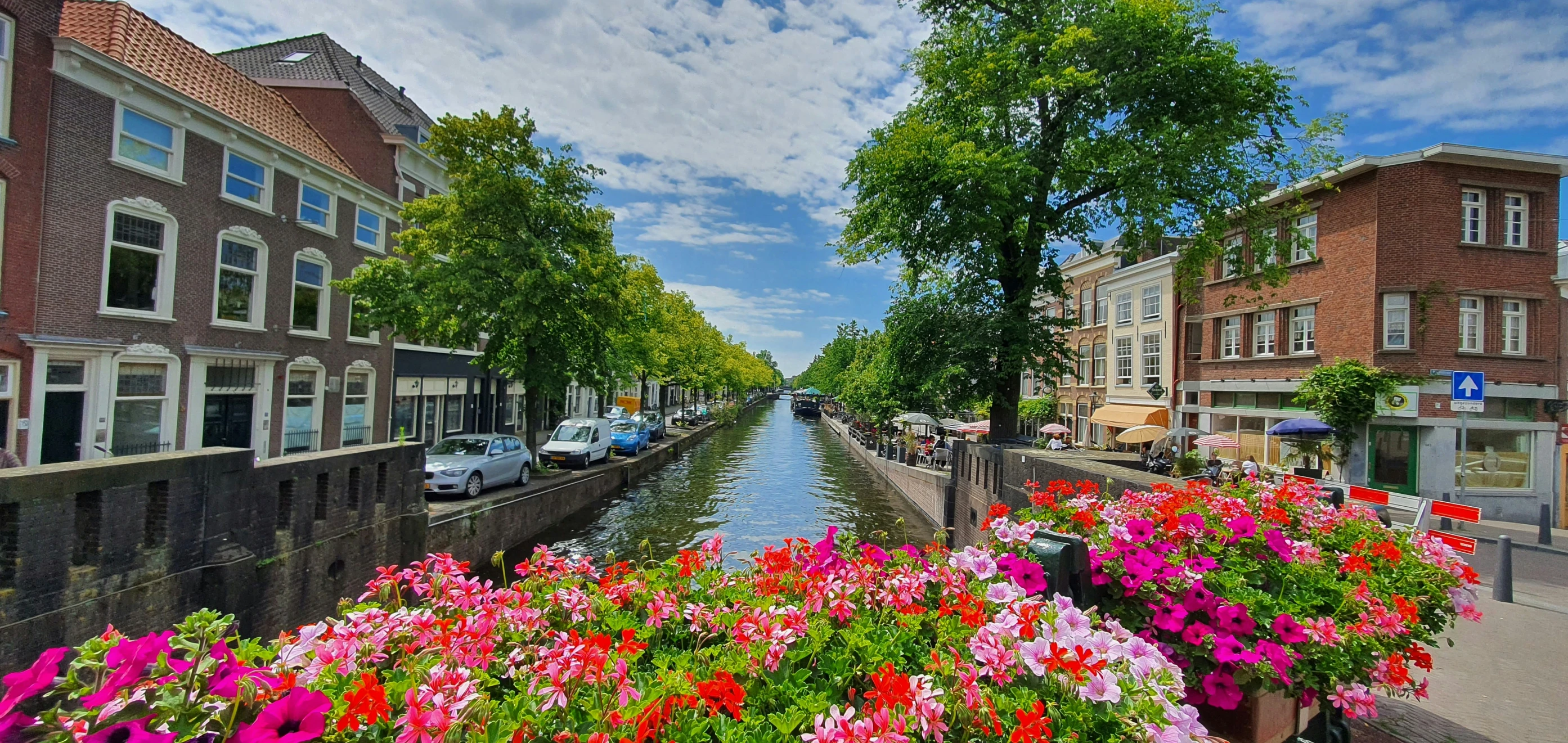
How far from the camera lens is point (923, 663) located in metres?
2.16

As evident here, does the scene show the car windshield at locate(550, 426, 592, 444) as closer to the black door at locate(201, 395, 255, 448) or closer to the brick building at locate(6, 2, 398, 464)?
the brick building at locate(6, 2, 398, 464)

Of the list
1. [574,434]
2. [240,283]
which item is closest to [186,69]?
[240,283]

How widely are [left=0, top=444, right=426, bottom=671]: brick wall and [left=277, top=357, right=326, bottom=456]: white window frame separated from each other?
1148cm

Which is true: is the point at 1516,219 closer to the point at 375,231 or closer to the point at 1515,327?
the point at 1515,327

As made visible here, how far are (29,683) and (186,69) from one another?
2240 cm

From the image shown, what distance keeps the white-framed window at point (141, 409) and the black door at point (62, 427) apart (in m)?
0.55

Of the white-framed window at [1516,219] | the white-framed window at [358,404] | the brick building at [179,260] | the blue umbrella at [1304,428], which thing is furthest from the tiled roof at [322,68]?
the white-framed window at [1516,219]

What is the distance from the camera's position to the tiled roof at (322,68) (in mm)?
24891

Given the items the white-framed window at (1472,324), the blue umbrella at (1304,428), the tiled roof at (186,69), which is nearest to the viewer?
the tiled roof at (186,69)

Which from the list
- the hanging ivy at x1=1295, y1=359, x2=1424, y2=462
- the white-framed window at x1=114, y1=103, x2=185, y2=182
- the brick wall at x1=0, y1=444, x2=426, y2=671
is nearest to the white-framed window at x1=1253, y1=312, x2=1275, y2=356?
the hanging ivy at x1=1295, y1=359, x2=1424, y2=462

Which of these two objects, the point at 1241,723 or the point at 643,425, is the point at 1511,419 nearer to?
the point at 1241,723

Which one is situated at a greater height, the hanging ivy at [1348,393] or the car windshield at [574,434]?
the hanging ivy at [1348,393]

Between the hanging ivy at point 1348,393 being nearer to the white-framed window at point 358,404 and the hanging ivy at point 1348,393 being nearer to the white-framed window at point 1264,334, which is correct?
the white-framed window at point 1264,334

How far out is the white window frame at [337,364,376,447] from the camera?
21.3 meters
